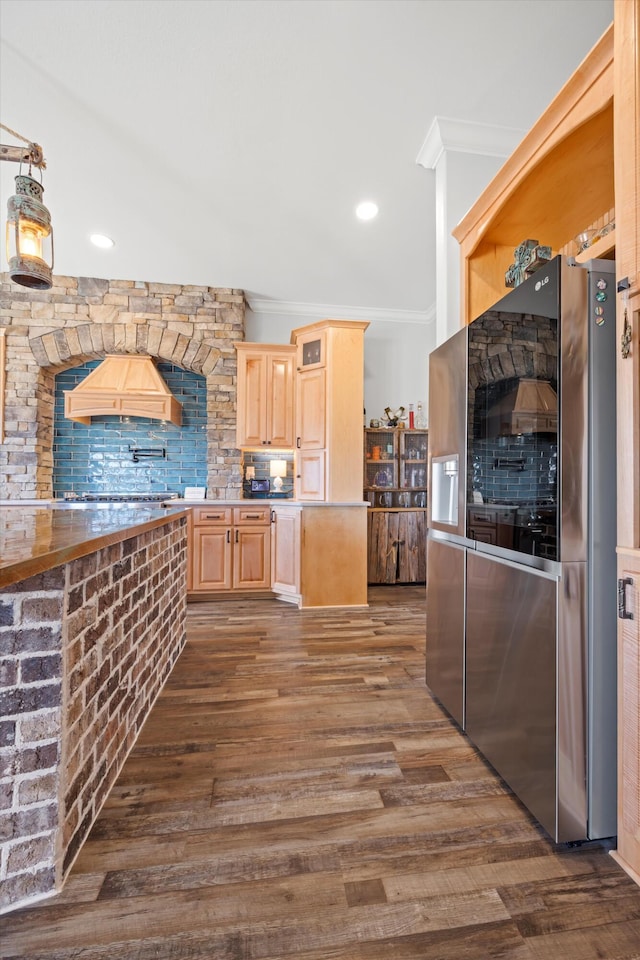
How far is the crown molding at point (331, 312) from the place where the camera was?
16.1 feet

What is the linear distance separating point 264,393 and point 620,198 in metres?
3.54

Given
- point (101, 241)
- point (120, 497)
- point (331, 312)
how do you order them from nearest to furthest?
point (101, 241), point (120, 497), point (331, 312)

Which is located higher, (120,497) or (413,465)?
(413,465)

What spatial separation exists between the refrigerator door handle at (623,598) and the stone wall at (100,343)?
3791mm

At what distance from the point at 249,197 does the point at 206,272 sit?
129cm

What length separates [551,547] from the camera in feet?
4.01

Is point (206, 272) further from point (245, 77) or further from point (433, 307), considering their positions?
point (433, 307)

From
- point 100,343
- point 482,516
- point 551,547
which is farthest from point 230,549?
point 551,547

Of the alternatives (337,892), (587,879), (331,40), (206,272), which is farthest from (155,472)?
(587,879)

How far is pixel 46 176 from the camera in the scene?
2.95 meters

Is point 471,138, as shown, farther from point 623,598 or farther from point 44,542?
A: point 44,542

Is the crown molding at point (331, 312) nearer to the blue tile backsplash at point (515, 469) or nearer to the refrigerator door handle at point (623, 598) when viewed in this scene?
the blue tile backsplash at point (515, 469)

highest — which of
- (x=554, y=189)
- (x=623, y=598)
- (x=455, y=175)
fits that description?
(x=455, y=175)

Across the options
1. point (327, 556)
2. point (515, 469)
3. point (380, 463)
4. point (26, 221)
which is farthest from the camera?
point (380, 463)
